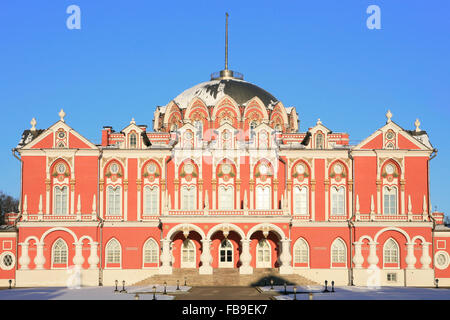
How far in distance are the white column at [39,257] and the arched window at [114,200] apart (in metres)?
6.47

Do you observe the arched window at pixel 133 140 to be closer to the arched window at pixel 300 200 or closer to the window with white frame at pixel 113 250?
the window with white frame at pixel 113 250

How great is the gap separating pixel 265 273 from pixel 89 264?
49.7 ft

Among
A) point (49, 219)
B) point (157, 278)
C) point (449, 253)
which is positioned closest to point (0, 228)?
point (49, 219)

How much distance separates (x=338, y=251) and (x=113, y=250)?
19629 millimetres

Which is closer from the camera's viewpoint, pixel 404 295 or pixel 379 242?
pixel 404 295

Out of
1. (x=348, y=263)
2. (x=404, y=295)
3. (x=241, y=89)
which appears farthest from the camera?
(x=241, y=89)

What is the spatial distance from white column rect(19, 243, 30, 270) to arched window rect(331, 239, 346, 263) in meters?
26.2

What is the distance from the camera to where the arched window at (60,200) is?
206ft

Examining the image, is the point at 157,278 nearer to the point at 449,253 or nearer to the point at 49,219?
the point at 49,219

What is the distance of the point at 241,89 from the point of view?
72.5m

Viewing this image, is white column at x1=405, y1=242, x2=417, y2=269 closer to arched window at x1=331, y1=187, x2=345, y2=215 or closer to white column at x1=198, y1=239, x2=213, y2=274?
arched window at x1=331, y1=187, x2=345, y2=215

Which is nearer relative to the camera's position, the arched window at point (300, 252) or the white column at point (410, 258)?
the white column at point (410, 258)

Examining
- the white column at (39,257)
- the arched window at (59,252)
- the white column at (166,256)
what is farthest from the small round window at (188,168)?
the white column at (39,257)

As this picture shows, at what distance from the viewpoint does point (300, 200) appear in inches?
2510
